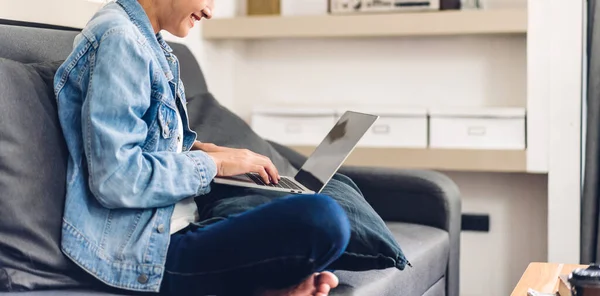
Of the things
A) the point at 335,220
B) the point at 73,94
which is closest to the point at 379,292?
the point at 335,220

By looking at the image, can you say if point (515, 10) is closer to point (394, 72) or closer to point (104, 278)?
point (394, 72)

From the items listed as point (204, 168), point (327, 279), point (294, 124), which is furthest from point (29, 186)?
point (294, 124)

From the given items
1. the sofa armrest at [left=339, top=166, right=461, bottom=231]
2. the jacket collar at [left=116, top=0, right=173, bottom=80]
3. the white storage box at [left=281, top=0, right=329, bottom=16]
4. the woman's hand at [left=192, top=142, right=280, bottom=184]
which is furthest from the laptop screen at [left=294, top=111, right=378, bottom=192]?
the white storage box at [left=281, top=0, right=329, bottom=16]

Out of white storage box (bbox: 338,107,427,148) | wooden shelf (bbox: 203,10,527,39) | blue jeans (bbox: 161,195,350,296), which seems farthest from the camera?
white storage box (bbox: 338,107,427,148)

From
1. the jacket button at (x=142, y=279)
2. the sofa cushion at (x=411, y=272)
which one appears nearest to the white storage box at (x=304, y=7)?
the sofa cushion at (x=411, y=272)

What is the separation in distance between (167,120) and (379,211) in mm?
947

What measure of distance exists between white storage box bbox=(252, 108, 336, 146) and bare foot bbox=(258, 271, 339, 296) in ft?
5.09

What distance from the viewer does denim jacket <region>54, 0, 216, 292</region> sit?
1394 millimetres

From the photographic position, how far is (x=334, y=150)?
5.64ft

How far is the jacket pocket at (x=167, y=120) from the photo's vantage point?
1.51m

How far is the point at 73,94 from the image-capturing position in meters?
1.50

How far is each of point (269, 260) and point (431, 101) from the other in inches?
70.5

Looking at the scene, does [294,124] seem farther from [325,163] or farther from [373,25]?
[325,163]

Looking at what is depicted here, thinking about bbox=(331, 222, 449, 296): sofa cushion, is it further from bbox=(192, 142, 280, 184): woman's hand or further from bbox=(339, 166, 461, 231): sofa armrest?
bbox=(192, 142, 280, 184): woman's hand
